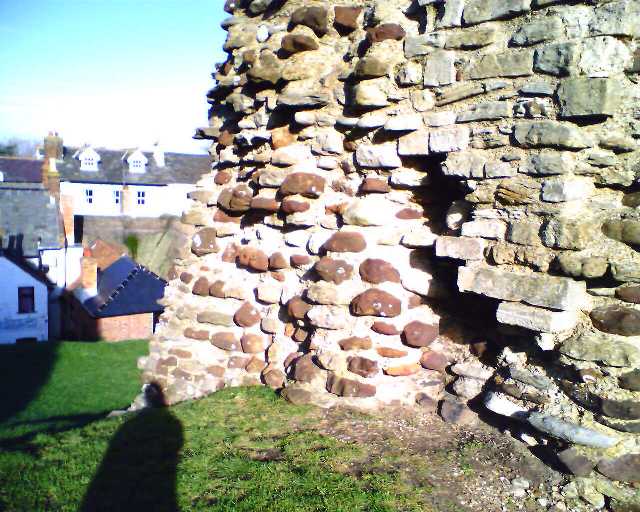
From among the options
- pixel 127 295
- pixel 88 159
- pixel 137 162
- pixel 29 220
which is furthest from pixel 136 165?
pixel 127 295

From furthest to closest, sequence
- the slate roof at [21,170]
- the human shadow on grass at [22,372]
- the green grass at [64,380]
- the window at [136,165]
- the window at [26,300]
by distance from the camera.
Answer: the window at [136,165], the slate roof at [21,170], the window at [26,300], the green grass at [64,380], the human shadow on grass at [22,372]

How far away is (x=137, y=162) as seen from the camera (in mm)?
39625

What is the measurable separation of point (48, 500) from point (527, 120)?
346 centimetres

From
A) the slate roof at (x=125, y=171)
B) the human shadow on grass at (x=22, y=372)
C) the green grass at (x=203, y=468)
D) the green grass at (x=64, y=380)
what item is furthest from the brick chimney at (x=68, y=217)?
the green grass at (x=203, y=468)

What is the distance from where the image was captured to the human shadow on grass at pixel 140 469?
2.93m

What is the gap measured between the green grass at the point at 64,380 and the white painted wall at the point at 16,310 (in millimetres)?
7260

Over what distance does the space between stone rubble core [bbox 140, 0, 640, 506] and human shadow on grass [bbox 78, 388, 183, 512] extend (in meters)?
0.85

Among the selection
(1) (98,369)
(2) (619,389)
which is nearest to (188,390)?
(2) (619,389)

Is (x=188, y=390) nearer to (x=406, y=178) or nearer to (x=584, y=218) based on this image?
(x=406, y=178)

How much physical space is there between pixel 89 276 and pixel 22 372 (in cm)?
1368

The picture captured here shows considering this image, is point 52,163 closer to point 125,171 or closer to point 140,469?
point 125,171

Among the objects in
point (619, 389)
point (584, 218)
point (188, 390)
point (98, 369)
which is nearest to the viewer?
point (619, 389)

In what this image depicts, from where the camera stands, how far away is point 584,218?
311 cm

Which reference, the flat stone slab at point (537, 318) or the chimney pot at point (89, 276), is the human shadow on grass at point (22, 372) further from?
the flat stone slab at point (537, 318)
